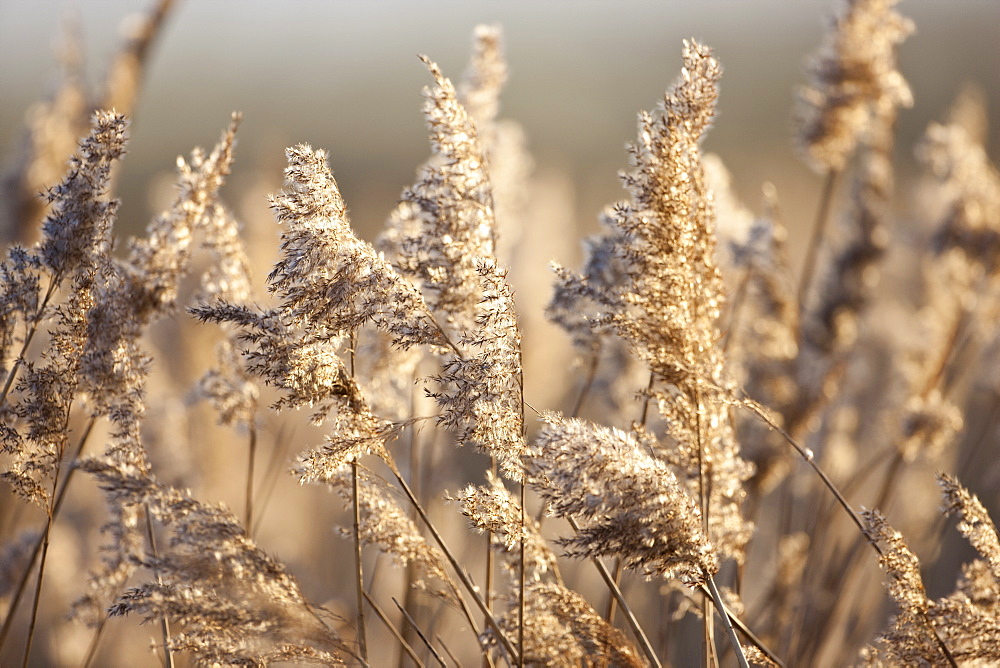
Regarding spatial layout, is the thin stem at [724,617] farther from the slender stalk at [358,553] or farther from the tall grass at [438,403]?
the slender stalk at [358,553]

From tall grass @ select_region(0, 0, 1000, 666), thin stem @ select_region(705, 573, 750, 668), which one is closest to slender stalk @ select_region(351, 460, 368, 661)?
tall grass @ select_region(0, 0, 1000, 666)

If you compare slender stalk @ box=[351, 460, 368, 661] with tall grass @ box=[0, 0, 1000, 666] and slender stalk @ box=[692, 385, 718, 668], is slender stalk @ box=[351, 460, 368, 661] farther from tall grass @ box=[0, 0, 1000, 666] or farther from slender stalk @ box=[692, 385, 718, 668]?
slender stalk @ box=[692, 385, 718, 668]

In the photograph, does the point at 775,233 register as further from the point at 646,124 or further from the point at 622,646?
the point at 622,646

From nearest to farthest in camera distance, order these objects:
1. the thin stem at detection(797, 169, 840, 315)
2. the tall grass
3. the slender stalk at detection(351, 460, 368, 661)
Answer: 1. the tall grass
2. the slender stalk at detection(351, 460, 368, 661)
3. the thin stem at detection(797, 169, 840, 315)

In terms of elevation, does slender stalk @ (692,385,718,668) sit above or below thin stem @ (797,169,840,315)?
below

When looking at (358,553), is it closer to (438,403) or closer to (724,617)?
(438,403)

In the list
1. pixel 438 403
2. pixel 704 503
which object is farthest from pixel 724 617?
pixel 438 403

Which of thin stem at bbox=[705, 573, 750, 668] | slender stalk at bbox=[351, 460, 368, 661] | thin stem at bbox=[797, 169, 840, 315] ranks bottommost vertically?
thin stem at bbox=[705, 573, 750, 668]

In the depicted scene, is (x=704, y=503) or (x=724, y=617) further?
(x=704, y=503)

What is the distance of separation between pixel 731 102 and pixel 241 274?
999 inches

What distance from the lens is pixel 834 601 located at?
223cm

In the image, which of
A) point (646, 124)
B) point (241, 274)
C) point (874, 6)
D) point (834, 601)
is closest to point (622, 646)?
point (646, 124)

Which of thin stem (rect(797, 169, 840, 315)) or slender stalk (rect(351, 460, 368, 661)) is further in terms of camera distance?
thin stem (rect(797, 169, 840, 315))

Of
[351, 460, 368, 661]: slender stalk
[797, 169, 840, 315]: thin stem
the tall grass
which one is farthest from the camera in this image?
[797, 169, 840, 315]: thin stem
